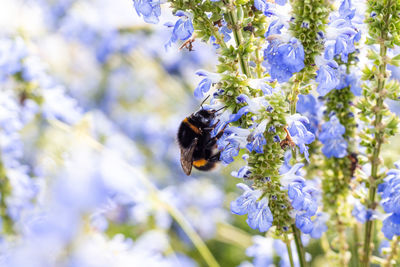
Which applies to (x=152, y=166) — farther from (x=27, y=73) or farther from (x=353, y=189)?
(x=353, y=189)

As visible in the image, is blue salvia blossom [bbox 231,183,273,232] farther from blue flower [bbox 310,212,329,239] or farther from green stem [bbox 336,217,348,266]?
green stem [bbox 336,217,348,266]

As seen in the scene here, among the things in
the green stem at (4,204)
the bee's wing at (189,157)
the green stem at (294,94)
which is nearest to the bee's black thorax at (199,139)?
the bee's wing at (189,157)

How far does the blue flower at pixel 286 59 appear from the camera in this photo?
4.40 feet

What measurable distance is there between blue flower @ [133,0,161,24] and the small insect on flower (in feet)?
2.01

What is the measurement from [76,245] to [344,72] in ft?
3.25

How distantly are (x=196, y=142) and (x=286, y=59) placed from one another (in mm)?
842

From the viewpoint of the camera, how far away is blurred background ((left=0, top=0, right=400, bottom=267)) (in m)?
2.03

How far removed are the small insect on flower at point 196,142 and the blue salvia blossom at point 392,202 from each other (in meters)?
0.71

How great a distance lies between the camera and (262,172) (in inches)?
56.2

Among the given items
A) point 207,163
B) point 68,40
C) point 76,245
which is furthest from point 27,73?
point 68,40

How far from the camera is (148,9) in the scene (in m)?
1.42

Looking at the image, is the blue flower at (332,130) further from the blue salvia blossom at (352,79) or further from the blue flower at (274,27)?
the blue flower at (274,27)

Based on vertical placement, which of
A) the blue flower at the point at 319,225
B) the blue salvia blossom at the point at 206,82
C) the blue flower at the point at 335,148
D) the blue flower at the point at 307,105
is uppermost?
the blue flower at the point at 307,105

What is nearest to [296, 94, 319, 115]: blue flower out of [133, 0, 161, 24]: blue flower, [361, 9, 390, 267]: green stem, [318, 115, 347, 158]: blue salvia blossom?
[318, 115, 347, 158]: blue salvia blossom
